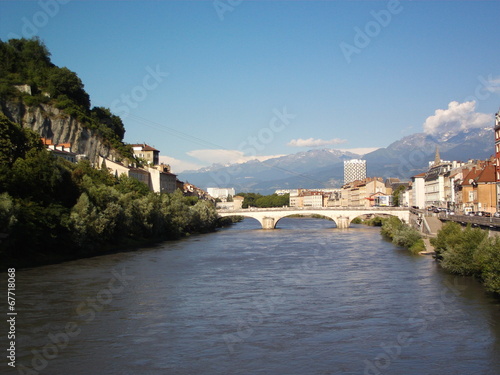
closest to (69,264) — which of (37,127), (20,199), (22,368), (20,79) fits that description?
(20,199)

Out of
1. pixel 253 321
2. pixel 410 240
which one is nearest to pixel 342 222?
pixel 410 240

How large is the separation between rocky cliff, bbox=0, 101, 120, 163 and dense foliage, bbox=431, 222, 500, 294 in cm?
4466

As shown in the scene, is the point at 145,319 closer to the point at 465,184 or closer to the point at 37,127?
the point at 465,184

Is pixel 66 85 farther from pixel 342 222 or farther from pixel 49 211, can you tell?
pixel 49 211

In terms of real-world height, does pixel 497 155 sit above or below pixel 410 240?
above

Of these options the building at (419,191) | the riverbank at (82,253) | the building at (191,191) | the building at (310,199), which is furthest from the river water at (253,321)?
the building at (310,199)

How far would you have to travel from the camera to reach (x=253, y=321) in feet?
56.0

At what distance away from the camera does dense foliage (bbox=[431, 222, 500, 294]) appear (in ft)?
61.9

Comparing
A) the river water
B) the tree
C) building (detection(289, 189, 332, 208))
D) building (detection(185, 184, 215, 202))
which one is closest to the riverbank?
the river water

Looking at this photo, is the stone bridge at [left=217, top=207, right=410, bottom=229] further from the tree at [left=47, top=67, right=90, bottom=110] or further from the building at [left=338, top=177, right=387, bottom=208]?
the building at [left=338, top=177, right=387, bottom=208]

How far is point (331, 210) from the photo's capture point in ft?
220

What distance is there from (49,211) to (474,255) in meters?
20.9

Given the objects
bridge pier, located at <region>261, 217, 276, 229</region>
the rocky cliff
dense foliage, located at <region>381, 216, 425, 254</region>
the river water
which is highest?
the rocky cliff

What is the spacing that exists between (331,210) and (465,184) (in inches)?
691
